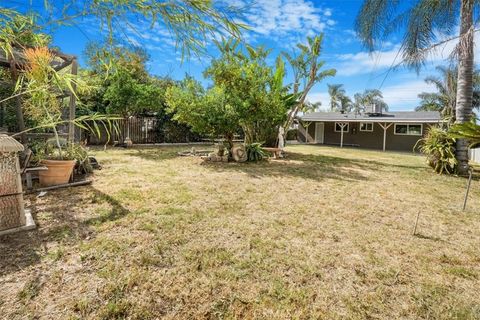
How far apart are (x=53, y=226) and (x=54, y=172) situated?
2407mm

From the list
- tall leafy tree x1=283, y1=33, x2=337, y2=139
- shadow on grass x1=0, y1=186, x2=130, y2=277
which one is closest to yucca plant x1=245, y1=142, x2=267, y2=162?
tall leafy tree x1=283, y1=33, x2=337, y2=139

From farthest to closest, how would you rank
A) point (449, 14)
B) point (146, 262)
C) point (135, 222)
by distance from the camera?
point (449, 14)
point (135, 222)
point (146, 262)

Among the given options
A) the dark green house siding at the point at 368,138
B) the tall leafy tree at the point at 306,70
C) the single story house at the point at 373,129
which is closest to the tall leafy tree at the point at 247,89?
the tall leafy tree at the point at 306,70

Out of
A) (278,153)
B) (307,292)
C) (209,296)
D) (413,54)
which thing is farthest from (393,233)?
(278,153)

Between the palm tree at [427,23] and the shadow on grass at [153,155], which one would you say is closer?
the palm tree at [427,23]

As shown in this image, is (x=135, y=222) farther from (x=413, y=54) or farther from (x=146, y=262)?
(x=413, y=54)

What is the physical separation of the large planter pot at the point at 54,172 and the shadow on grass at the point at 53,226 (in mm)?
439

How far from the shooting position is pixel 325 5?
4.93 metres

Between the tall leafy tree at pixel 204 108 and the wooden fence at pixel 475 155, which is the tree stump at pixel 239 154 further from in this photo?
the wooden fence at pixel 475 155

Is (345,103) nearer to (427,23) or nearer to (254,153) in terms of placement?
(427,23)

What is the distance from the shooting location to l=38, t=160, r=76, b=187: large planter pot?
517 centimetres

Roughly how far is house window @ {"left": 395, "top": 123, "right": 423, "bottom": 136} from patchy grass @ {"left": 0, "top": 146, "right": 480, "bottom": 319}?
54.1 ft

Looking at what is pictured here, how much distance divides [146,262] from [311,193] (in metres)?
3.98

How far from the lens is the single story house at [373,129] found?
18.9 meters
